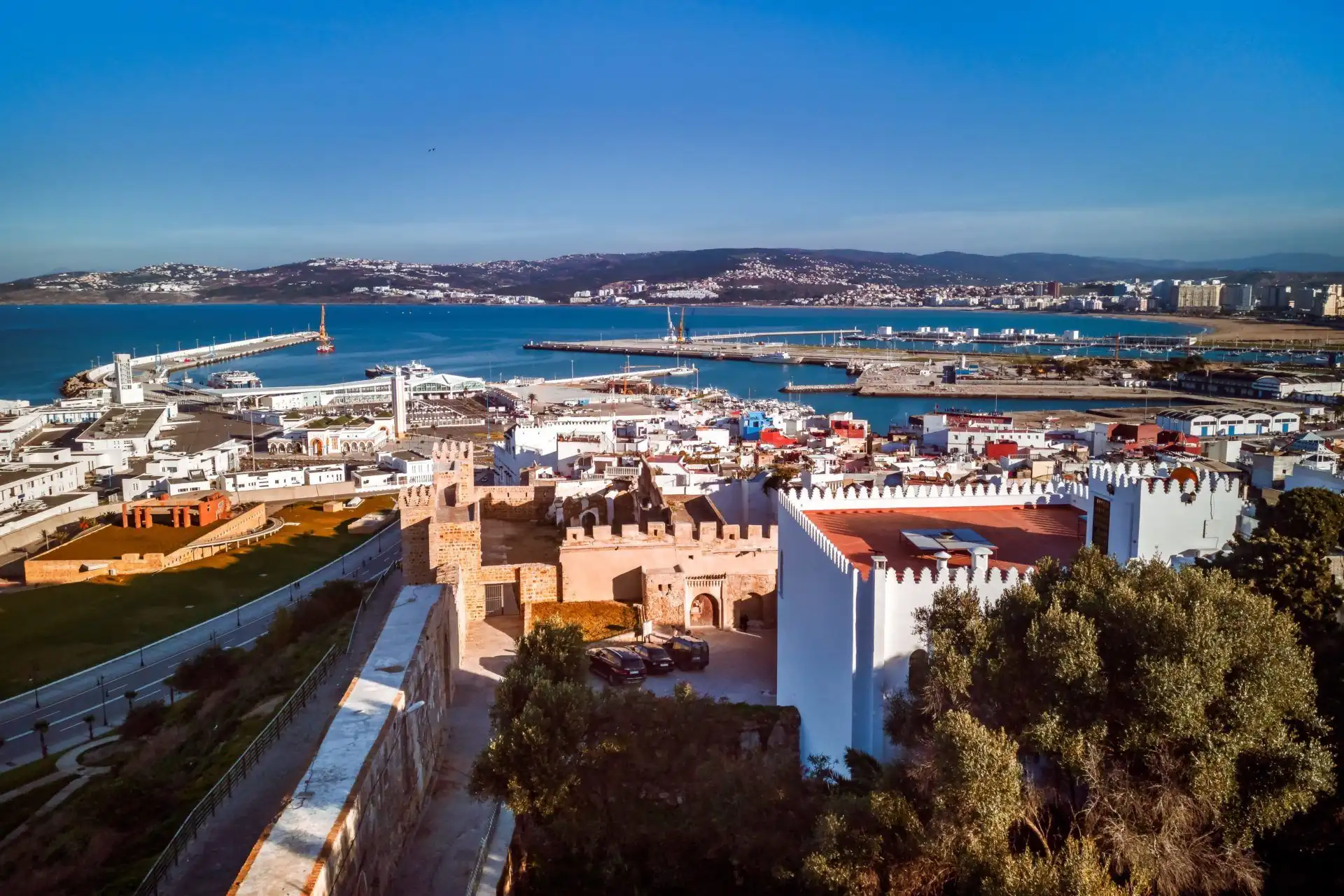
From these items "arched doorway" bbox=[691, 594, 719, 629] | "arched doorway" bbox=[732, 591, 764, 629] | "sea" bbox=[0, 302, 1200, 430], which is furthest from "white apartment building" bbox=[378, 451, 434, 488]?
"sea" bbox=[0, 302, 1200, 430]

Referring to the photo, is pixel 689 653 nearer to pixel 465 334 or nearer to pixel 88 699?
pixel 88 699

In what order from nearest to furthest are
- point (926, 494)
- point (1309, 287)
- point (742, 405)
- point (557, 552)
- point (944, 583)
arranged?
point (944, 583) → point (926, 494) → point (557, 552) → point (742, 405) → point (1309, 287)

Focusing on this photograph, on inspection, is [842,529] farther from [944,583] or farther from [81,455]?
[81,455]

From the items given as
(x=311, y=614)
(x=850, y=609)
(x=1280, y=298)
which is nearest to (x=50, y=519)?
(x=311, y=614)

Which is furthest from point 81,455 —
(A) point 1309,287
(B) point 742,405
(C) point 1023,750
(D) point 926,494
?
(A) point 1309,287

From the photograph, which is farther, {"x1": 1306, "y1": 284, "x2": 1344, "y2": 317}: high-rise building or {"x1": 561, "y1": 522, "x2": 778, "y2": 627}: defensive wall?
{"x1": 1306, "y1": 284, "x2": 1344, "y2": 317}: high-rise building

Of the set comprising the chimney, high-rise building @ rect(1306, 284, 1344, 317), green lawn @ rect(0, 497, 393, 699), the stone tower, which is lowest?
green lawn @ rect(0, 497, 393, 699)

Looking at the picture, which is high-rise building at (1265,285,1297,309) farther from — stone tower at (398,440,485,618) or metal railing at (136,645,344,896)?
metal railing at (136,645,344,896)
